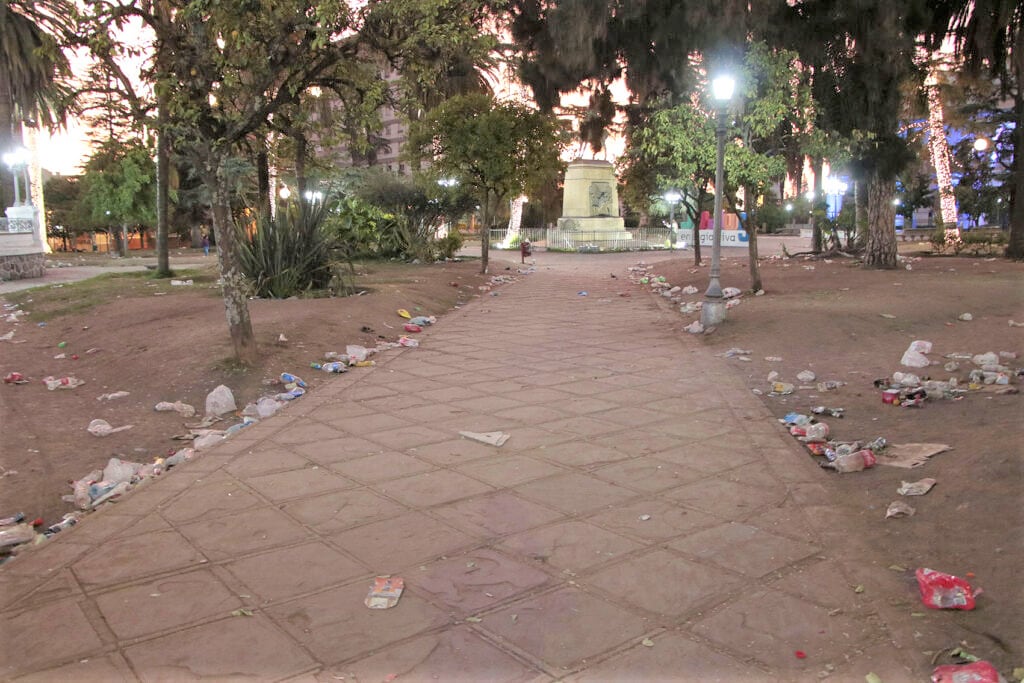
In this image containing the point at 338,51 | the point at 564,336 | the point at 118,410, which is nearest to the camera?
the point at 118,410

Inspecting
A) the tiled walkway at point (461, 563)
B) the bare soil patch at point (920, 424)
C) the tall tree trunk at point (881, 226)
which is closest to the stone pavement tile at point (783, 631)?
the tiled walkway at point (461, 563)

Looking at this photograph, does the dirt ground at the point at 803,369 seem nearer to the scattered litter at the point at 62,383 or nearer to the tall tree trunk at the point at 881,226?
the scattered litter at the point at 62,383

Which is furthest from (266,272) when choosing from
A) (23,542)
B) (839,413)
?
(839,413)

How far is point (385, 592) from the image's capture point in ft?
10.4

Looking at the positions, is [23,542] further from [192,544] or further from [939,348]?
[939,348]

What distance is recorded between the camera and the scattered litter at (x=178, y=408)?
6.73m

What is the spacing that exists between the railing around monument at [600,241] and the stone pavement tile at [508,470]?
28.4m

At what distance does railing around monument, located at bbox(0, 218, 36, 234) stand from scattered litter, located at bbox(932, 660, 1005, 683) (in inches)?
906

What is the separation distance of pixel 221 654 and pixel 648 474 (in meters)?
2.76

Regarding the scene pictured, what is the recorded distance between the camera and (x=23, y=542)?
159 inches

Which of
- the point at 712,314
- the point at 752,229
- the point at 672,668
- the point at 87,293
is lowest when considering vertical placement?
the point at 672,668

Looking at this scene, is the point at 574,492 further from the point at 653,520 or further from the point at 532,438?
the point at 532,438

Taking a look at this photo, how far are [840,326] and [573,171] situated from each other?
86.5 feet

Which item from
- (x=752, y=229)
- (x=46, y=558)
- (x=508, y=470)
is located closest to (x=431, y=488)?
(x=508, y=470)
